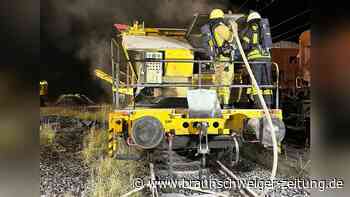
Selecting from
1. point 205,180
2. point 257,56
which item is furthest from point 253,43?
point 205,180

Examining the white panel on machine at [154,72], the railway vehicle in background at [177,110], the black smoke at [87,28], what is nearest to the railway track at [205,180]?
the railway vehicle in background at [177,110]

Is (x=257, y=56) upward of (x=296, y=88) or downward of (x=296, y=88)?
upward

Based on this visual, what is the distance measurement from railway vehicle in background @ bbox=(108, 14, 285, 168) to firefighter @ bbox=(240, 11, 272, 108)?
0.56 feet

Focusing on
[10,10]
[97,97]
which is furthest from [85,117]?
[10,10]

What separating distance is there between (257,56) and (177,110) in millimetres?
1258

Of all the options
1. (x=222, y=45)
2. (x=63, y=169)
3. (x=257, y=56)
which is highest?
(x=222, y=45)

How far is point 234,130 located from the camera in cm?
366

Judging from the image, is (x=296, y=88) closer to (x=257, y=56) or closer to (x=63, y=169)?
(x=257, y=56)

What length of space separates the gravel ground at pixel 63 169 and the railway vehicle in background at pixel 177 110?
568 millimetres

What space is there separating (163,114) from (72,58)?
584 centimetres

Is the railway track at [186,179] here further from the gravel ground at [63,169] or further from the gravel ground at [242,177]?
the gravel ground at [63,169]

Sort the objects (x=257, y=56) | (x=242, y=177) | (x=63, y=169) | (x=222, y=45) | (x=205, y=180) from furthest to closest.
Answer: (x=63, y=169) < (x=222, y=45) < (x=257, y=56) < (x=242, y=177) < (x=205, y=180)

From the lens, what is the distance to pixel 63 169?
4410 millimetres

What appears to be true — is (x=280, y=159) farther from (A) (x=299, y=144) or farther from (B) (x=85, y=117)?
(B) (x=85, y=117)
